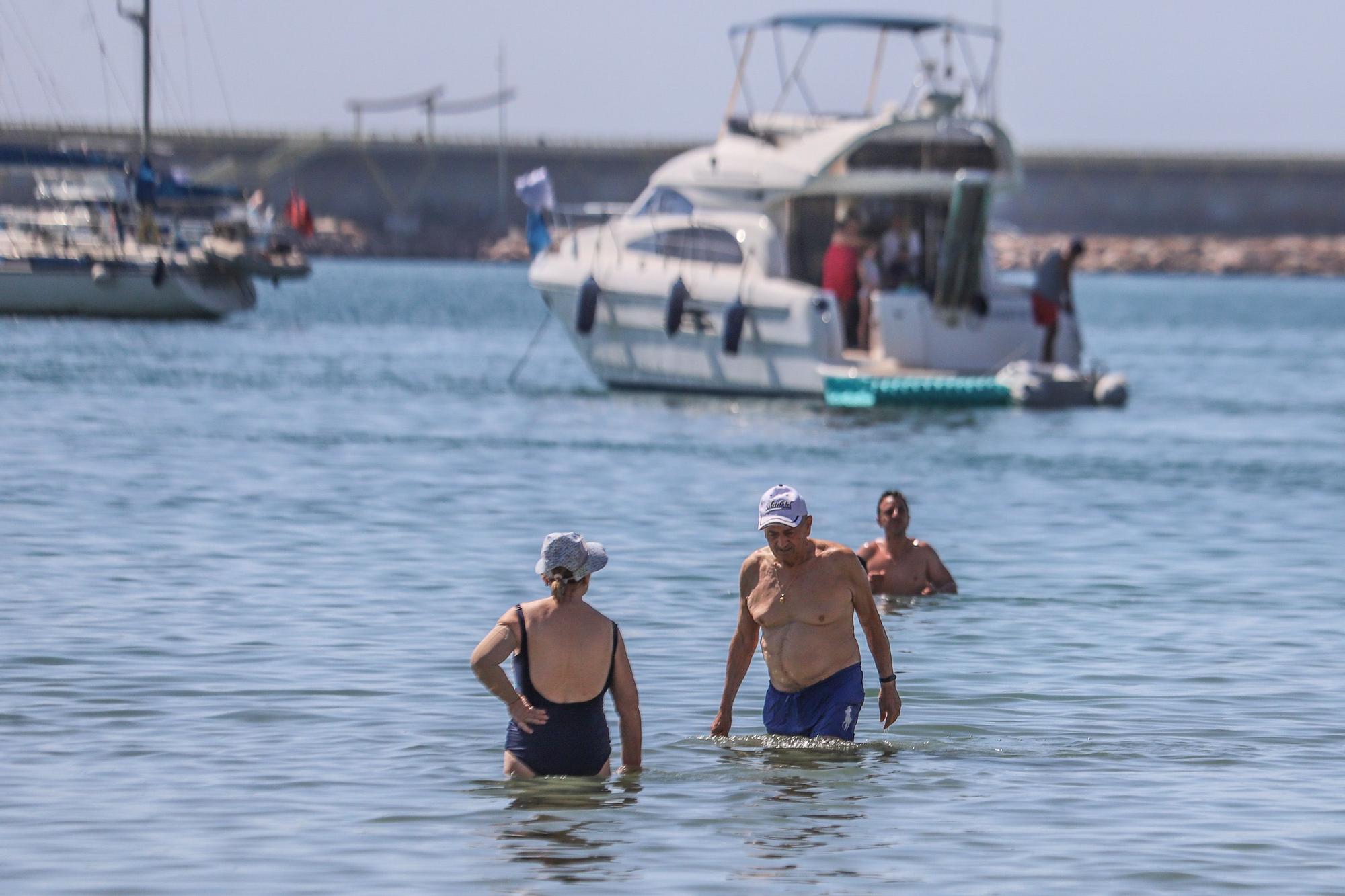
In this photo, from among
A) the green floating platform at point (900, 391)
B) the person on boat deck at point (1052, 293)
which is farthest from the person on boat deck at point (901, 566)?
the person on boat deck at point (1052, 293)

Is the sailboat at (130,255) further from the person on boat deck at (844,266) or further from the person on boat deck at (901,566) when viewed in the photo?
the person on boat deck at (901,566)

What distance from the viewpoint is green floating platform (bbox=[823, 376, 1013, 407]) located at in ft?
93.5

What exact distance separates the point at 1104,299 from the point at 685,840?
10647 centimetres

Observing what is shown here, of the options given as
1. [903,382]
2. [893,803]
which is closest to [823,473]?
[903,382]

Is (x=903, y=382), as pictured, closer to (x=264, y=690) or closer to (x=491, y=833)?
(x=264, y=690)

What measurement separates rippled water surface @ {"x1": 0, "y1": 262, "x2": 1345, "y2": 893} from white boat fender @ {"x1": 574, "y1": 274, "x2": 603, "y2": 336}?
128 cm

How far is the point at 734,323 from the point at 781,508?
20360 mm

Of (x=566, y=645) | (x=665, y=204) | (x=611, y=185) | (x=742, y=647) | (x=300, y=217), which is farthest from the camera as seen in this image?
(x=611, y=185)

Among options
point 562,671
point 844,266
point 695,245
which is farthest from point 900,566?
point 695,245

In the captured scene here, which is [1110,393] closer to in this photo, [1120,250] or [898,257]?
[898,257]

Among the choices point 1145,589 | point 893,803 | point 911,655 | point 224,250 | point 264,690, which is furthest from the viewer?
point 224,250

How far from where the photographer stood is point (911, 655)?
14125mm

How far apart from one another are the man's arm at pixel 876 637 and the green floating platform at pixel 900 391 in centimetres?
1823

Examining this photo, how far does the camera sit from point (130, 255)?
55.0 meters
